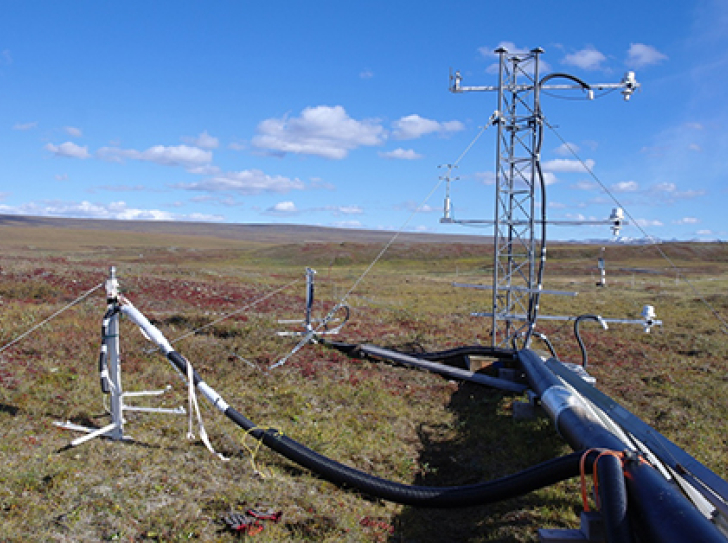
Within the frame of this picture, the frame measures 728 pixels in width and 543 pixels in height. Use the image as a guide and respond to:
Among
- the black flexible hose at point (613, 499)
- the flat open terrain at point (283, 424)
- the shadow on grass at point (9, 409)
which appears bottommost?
the flat open terrain at point (283, 424)

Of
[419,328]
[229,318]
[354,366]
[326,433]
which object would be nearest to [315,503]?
[326,433]

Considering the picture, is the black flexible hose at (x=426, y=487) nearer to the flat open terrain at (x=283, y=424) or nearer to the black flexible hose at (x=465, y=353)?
the flat open terrain at (x=283, y=424)

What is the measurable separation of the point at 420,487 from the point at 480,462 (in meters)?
2.45

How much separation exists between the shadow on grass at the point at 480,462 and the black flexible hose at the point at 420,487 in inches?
17.5

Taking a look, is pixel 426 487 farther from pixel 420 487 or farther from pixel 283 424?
pixel 283 424

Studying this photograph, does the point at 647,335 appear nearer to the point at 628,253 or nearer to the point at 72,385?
the point at 72,385

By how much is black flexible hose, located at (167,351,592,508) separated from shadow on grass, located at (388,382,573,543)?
0.45m

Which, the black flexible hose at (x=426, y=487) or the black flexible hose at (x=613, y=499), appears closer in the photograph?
the black flexible hose at (x=613, y=499)

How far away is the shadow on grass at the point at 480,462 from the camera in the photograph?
652 cm

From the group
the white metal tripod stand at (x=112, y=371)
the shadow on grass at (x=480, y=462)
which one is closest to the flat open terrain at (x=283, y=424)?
the shadow on grass at (x=480, y=462)

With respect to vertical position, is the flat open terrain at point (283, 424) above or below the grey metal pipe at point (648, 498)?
below

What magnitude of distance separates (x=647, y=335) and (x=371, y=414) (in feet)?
45.2

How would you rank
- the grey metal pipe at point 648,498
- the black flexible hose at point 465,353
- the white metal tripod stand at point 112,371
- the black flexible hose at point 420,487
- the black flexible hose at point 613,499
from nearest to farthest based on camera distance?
the grey metal pipe at point 648,498 < the black flexible hose at point 613,499 < the black flexible hose at point 420,487 < the white metal tripod stand at point 112,371 < the black flexible hose at point 465,353

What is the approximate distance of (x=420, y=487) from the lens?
6.49m
